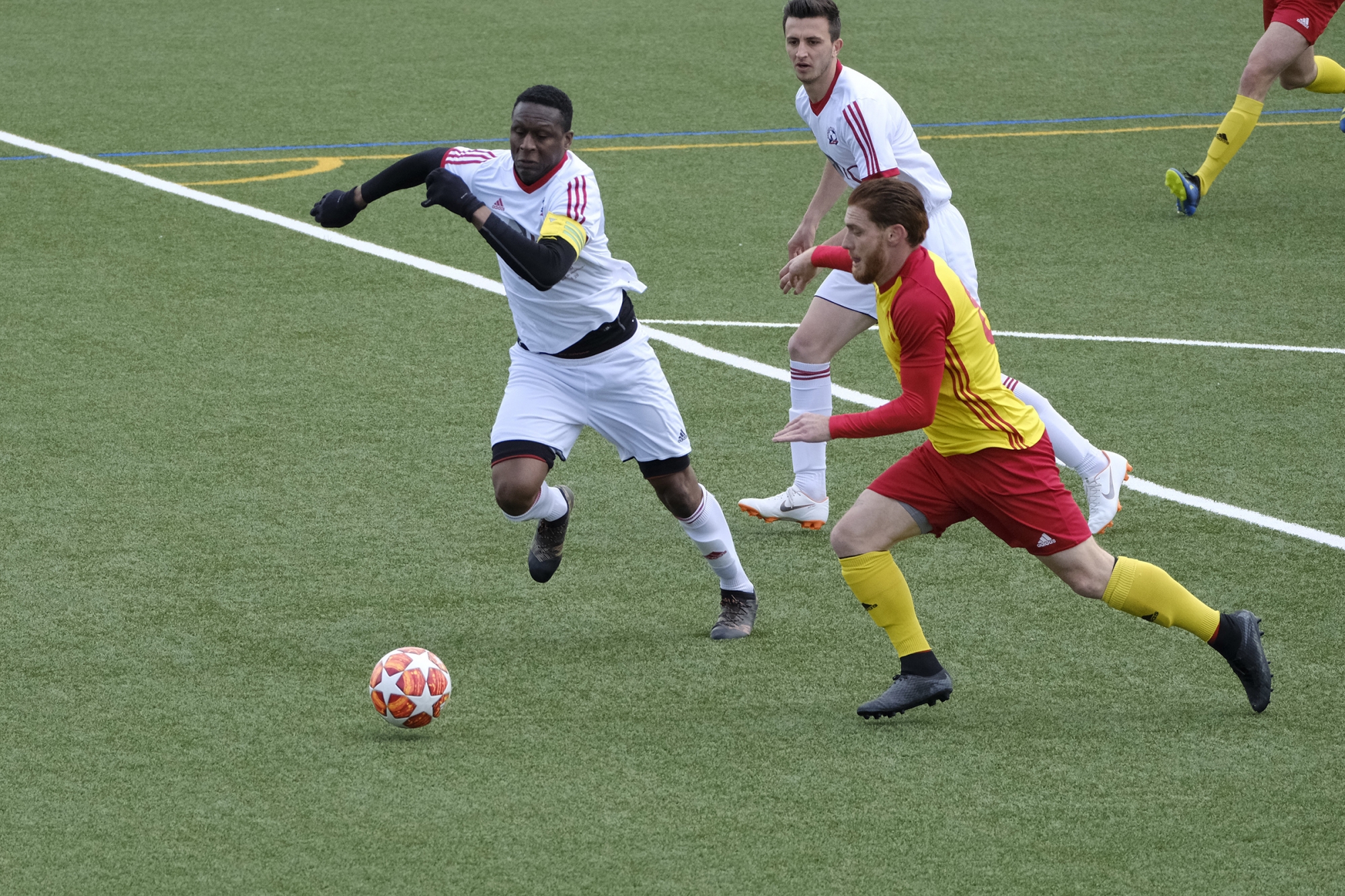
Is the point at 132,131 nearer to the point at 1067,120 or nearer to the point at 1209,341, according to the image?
the point at 1067,120

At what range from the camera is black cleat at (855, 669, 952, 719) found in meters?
5.13

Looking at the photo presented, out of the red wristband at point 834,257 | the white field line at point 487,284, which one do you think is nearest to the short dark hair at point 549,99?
the red wristband at point 834,257

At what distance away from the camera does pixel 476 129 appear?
14.5 m

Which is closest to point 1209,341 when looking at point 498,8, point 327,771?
point 327,771

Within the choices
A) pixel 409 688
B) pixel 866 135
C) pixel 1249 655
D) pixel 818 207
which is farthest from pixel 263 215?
pixel 1249 655

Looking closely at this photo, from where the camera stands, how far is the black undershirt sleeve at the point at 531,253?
17.5 feet

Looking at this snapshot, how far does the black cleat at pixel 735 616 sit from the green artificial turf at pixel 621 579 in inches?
2.9

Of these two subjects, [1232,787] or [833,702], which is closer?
[1232,787]

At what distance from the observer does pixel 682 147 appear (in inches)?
549

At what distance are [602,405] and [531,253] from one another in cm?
80

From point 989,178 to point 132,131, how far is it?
707 cm

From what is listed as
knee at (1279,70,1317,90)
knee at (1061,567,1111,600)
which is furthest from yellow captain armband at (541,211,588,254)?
knee at (1279,70,1317,90)

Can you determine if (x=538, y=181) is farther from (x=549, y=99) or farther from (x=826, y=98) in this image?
(x=826, y=98)

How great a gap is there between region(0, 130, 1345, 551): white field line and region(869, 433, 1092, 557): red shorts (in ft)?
6.55
